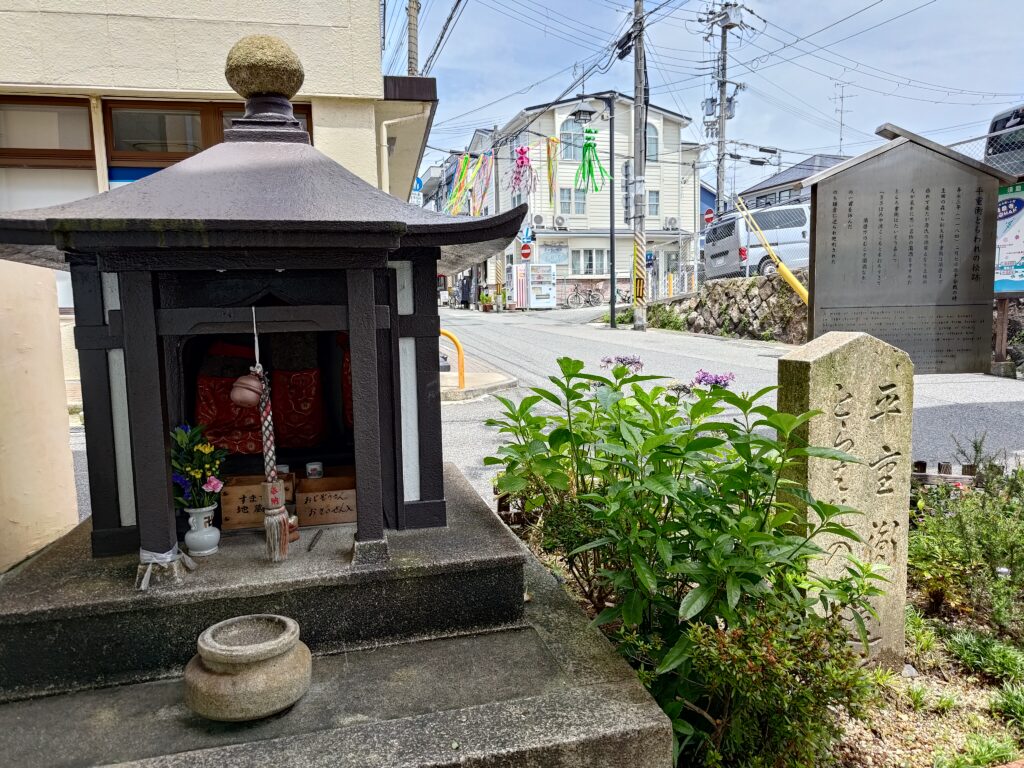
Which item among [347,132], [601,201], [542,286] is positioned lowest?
[542,286]

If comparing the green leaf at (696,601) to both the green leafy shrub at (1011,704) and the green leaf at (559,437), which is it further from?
the green leafy shrub at (1011,704)

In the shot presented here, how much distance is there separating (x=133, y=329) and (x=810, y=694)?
3238mm

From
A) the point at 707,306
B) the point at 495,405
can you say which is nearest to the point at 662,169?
the point at 707,306

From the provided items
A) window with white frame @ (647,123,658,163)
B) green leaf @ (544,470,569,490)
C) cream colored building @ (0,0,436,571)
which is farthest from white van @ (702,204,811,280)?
green leaf @ (544,470,569,490)

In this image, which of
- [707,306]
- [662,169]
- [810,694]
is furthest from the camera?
[662,169]

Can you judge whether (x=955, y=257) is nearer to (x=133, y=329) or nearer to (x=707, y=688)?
(x=707, y=688)

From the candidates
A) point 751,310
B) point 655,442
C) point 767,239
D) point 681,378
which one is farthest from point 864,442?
point 767,239

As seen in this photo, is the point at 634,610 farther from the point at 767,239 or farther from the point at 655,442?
the point at 767,239

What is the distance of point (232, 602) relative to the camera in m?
3.19

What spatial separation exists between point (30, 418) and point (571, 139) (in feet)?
111

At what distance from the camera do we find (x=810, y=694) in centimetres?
246

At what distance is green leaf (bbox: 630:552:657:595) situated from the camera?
9.32ft

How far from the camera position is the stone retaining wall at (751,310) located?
18750mm

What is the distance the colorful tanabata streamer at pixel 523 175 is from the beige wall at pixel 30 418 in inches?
1073
